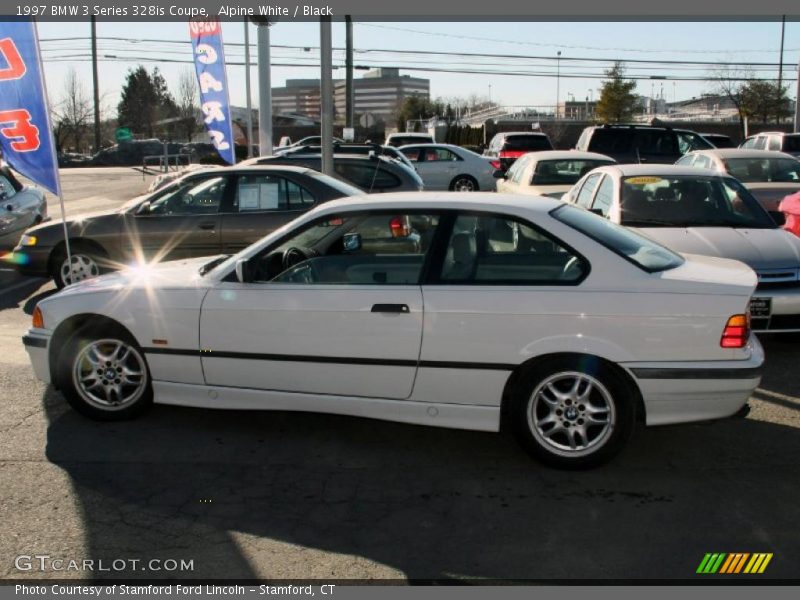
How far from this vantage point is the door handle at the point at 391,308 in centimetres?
456

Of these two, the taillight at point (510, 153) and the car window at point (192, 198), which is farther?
the taillight at point (510, 153)

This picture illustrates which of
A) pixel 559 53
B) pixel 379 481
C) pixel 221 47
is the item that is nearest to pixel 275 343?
pixel 379 481

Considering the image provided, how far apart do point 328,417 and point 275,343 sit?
0.92m

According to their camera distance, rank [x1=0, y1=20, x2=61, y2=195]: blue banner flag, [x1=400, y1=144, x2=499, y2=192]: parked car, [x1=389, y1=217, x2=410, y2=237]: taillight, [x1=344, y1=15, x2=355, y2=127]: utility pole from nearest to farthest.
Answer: [x1=389, y1=217, x2=410, y2=237]: taillight < [x1=0, y1=20, x2=61, y2=195]: blue banner flag < [x1=400, y1=144, x2=499, y2=192]: parked car < [x1=344, y1=15, x2=355, y2=127]: utility pole

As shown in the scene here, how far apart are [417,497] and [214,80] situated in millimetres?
14458

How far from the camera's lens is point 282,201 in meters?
9.26

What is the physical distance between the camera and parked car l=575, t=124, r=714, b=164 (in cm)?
1934

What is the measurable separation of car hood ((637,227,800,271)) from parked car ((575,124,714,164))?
481 inches

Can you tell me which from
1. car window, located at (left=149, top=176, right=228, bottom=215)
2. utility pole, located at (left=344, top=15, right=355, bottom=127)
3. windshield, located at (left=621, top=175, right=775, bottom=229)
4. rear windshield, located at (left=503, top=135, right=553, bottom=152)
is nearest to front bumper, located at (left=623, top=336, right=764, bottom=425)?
windshield, located at (left=621, top=175, right=775, bottom=229)

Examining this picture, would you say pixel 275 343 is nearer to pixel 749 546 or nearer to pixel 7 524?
pixel 7 524

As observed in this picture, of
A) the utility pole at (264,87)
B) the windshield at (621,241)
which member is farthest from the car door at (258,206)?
the utility pole at (264,87)

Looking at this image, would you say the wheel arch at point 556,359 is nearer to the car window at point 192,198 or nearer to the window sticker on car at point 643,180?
the window sticker on car at point 643,180

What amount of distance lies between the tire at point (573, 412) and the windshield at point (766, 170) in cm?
973

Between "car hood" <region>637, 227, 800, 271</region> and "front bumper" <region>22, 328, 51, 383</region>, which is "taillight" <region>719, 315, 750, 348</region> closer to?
"car hood" <region>637, 227, 800, 271</region>
